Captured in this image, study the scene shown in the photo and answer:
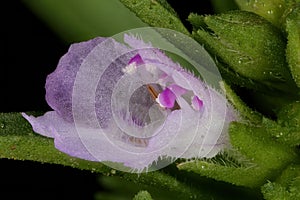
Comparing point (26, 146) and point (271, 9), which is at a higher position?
point (271, 9)

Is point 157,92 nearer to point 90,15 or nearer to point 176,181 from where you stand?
point 176,181

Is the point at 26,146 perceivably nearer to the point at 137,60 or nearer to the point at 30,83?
the point at 137,60

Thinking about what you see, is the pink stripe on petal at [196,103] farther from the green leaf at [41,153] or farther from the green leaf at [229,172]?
the green leaf at [41,153]

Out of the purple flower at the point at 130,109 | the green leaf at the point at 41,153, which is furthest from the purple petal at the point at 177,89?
the green leaf at the point at 41,153

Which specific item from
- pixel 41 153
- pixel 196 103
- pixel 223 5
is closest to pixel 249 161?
pixel 196 103

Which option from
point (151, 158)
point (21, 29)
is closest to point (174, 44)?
point (151, 158)

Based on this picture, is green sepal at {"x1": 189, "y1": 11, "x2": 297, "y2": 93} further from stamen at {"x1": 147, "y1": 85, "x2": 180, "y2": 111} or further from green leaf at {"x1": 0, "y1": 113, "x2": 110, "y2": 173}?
green leaf at {"x1": 0, "y1": 113, "x2": 110, "y2": 173}

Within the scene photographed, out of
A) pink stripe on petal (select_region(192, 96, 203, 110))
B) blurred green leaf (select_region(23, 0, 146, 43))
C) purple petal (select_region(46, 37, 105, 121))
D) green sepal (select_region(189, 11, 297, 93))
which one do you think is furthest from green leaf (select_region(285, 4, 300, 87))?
blurred green leaf (select_region(23, 0, 146, 43))
